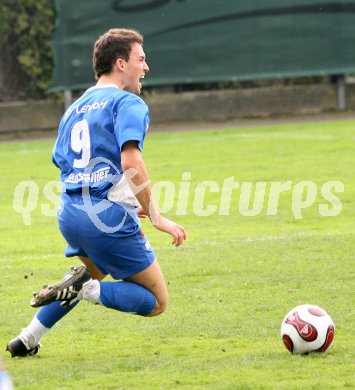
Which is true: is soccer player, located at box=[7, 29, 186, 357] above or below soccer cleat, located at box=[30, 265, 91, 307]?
above

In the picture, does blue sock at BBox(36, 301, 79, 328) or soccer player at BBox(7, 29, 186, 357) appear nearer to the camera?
soccer player at BBox(7, 29, 186, 357)

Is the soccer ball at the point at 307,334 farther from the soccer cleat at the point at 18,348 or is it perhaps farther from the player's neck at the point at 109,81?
the player's neck at the point at 109,81

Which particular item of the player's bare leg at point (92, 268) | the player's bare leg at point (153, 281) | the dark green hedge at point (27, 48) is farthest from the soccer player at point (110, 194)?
the dark green hedge at point (27, 48)

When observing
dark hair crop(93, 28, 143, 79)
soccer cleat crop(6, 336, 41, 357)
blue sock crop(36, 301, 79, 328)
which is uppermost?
dark hair crop(93, 28, 143, 79)

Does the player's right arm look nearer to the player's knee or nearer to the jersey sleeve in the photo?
the jersey sleeve

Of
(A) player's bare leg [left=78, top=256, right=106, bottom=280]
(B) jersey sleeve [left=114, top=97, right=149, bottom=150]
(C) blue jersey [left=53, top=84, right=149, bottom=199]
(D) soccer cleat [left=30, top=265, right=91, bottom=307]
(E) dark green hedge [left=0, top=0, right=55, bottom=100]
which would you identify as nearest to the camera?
(B) jersey sleeve [left=114, top=97, right=149, bottom=150]

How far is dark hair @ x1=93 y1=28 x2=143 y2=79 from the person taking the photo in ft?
18.8

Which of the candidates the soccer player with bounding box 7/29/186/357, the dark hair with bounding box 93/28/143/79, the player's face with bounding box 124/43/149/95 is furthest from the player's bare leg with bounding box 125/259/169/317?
the dark hair with bounding box 93/28/143/79

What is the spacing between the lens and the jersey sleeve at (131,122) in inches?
214

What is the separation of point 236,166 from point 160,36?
244 inches

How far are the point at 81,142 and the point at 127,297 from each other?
2.86 feet

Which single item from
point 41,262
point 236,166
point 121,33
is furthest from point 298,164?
point 121,33

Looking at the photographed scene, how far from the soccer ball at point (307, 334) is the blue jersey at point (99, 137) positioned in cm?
128

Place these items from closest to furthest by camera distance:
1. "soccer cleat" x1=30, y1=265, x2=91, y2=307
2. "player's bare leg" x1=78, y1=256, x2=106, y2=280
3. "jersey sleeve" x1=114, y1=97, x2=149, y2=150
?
1. "jersey sleeve" x1=114, y1=97, x2=149, y2=150
2. "soccer cleat" x1=30, y1=265, x2=91, y2=307
3. "player's bare leg" x1=78, y1=256, x2=106, y2=280
